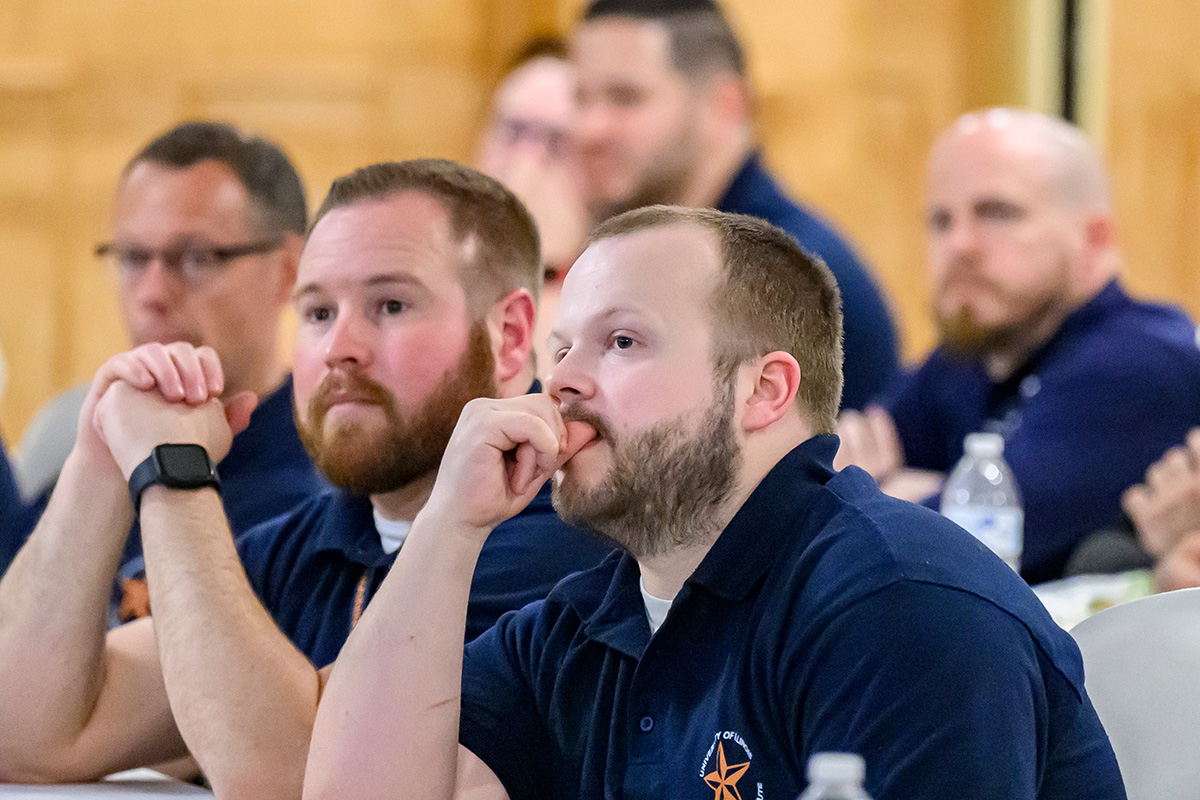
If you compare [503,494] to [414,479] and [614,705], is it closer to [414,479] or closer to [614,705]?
[614,705]

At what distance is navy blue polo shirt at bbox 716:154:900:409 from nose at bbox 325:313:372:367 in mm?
1614

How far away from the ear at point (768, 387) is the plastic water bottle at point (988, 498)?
4.93 feet

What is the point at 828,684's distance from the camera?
120 centimetres

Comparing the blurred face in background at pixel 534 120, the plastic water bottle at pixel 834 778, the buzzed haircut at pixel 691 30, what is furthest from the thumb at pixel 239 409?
the blurred face in background at pixel 534 120

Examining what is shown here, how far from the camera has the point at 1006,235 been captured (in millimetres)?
3734

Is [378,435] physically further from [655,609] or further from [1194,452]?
[1194,452]

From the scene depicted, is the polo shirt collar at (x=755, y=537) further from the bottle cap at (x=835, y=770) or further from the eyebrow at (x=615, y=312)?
the bottle cap at (x=835, y=770)

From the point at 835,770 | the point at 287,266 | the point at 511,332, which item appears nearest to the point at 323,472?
the point at 511,332

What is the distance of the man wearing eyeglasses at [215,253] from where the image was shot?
2.48m

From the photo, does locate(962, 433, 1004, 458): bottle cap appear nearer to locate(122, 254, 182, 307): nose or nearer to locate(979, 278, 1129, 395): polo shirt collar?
locate(979, 278, 1129, 395): polo shirt collar

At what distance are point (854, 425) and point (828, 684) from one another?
93.9 inches

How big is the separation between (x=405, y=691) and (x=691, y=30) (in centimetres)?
268

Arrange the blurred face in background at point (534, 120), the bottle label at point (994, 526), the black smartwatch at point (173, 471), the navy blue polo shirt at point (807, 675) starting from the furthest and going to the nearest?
the blurred face in background at point (534, 120)
the bottle label at point (994, 526)
the black smartwatch at point (173, 471)
the navy blue polo shirt at point (807, 675)

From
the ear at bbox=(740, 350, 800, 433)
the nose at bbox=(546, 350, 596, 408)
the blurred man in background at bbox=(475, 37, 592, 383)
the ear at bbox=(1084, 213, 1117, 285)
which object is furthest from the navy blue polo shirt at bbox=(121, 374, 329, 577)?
the ear at bbox=(1084, 213, 1117, 285)
